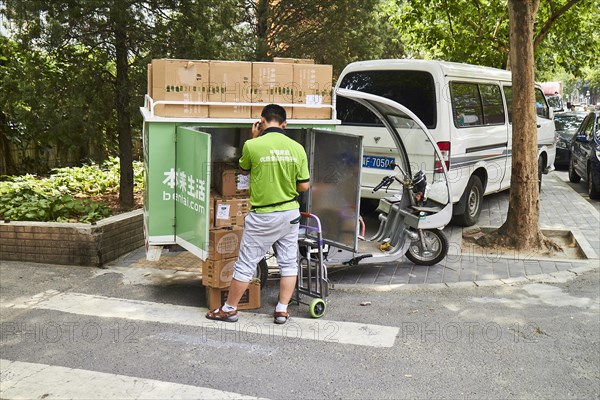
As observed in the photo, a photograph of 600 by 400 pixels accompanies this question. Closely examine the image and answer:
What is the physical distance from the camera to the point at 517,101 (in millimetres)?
8328

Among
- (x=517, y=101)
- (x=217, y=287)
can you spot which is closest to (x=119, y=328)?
(x=217, y=287)

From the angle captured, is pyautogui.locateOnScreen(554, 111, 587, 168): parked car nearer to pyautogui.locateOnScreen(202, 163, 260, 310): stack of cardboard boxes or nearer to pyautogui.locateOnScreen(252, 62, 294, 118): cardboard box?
pyautogui.locateOnScreen(252, 62, 294, 118): cardboard box

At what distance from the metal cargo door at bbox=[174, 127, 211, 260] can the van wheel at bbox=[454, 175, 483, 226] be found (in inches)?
180

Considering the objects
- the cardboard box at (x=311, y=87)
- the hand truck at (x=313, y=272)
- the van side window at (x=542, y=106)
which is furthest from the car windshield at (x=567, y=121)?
the hand truck at (x=313, y=272)

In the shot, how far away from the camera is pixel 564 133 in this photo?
706 inches

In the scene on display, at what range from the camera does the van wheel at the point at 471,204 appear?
9192mm

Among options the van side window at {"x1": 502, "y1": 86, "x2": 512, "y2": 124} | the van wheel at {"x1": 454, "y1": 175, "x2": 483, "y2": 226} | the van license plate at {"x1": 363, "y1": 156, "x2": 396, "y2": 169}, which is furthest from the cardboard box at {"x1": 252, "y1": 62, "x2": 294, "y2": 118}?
the van side window at {"x1": 502, "y1": 86, "x2": 512, "y2": 124}

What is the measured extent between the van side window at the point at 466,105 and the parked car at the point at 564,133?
8601 millimetres

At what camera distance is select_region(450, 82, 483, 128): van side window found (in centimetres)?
Answer: 859

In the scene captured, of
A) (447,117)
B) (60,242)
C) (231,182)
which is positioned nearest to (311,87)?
(231,182)

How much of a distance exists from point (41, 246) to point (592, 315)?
5906 mm

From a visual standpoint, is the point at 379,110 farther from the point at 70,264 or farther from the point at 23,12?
the point at 23,12

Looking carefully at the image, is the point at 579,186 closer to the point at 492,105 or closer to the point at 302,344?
the point at 492,105

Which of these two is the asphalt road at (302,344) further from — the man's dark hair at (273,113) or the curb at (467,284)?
the man's dark hair at (273,113)
